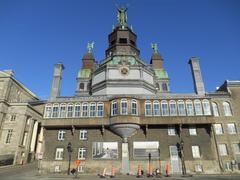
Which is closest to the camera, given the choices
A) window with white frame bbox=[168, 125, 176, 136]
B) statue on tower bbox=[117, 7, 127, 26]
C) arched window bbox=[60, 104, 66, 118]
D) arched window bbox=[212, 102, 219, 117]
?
window with white frame bbox=[168, 125, 176, 136]

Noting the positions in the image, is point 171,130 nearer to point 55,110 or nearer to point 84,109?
point 84,109

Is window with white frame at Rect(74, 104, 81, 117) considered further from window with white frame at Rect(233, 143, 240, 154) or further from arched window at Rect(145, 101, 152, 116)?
window with white frame at Rect(233, 143, 240, 154)

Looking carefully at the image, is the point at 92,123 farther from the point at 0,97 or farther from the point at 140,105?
the point at 0,97

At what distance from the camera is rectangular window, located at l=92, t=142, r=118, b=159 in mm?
29414

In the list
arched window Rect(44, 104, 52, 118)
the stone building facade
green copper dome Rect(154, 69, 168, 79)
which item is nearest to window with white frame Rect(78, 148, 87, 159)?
arched window Rect(44, 104, 52, 118)

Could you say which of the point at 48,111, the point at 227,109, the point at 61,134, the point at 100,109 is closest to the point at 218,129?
the point at 227,109

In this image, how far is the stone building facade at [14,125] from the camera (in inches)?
1676

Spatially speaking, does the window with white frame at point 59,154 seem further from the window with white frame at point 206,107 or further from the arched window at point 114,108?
the window with white frame at point 206,107

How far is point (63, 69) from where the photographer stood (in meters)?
37.9

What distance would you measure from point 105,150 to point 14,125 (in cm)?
2800

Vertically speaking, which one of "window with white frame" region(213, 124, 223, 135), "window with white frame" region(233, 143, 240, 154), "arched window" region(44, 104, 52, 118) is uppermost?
"arched window" region(44, 104, 52, 118)

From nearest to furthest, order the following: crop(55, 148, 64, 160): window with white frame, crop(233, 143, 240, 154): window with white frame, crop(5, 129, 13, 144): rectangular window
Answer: crop(55, 148, 64, 160): window with white frame → crop(233, 143, 240, 154): window with white frame → crop(5, 129, 13, 144): rectangular window

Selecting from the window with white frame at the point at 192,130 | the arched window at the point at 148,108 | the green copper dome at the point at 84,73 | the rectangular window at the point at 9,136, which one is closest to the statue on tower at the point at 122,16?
the green copper dome at the point at 84,73

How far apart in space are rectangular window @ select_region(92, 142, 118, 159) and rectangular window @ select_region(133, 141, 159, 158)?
10.5ft
